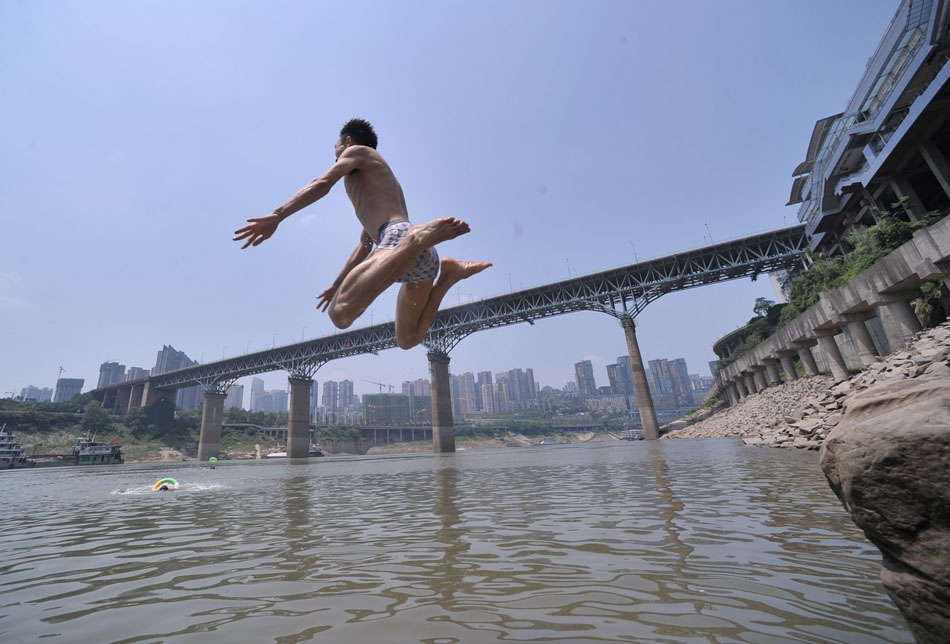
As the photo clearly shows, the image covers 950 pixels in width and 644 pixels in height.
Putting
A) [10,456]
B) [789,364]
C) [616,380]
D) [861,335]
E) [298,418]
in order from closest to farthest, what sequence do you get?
[861,335], [789,364], [10,456], [298,418], [616,380]

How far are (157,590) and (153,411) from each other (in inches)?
3471

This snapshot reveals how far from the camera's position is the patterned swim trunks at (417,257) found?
388 centimetres

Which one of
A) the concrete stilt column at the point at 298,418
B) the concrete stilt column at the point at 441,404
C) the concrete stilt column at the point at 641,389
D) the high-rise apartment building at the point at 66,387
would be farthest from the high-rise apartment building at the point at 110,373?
the concrete stilt column at the point at 641,389

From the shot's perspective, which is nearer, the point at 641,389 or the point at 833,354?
the point at 833,354

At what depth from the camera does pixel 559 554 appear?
2.82m

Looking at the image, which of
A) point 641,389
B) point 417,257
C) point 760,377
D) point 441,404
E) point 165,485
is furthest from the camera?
point 441,404

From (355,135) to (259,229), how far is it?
1.56 m

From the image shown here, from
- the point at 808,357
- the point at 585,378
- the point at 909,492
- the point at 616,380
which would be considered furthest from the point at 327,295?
the point at 585,378

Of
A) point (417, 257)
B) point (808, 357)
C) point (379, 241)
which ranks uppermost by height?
point (808, 357)

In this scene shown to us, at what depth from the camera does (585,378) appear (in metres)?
192

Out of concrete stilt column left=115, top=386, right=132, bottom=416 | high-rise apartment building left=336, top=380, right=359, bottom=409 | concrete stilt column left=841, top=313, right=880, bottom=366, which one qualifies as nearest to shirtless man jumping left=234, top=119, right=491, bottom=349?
concrete stilt column left=841, top=313, right=880, bottom=366

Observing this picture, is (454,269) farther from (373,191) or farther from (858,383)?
(858,383)

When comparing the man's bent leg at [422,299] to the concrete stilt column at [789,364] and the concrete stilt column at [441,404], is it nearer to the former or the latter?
the concrete stilt column at [789,364]

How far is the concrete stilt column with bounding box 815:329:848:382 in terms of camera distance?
63.1 feet
